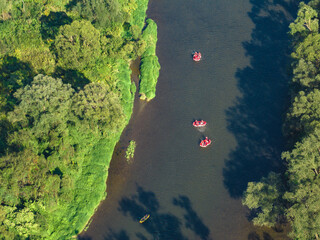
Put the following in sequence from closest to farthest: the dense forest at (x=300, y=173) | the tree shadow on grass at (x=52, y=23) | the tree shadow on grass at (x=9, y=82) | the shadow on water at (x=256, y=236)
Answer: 1. the dense forest at (x=300, y=173)
2. the shadow on water at (x=256, y=236)
3. the tree shadow on grass at (x=9, y=82)
4. the tree shadow on grass at (x=52, y=23)

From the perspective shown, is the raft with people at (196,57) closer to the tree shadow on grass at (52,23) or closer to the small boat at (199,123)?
the small boat at (199,123)

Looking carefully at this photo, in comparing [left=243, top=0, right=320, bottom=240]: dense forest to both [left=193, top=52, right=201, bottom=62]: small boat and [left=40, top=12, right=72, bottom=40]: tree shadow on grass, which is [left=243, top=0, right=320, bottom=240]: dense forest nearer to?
[left=193, top=52, right=201, bottom=62]: small boat

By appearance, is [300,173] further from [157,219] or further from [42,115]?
[42,115]

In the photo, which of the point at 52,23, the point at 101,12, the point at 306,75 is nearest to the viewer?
the point at 306,75

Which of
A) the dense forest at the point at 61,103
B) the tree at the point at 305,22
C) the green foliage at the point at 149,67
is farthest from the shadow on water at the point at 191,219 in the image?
the tree at the point at 305,22

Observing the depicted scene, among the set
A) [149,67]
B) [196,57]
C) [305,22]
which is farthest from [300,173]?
[149,67]

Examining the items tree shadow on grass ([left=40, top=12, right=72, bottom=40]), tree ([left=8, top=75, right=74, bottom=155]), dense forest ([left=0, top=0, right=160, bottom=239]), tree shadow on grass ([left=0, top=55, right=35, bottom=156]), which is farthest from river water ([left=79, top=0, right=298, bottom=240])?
tree shadow on grass ([left=40, top=12, right=72, bottom=40])
